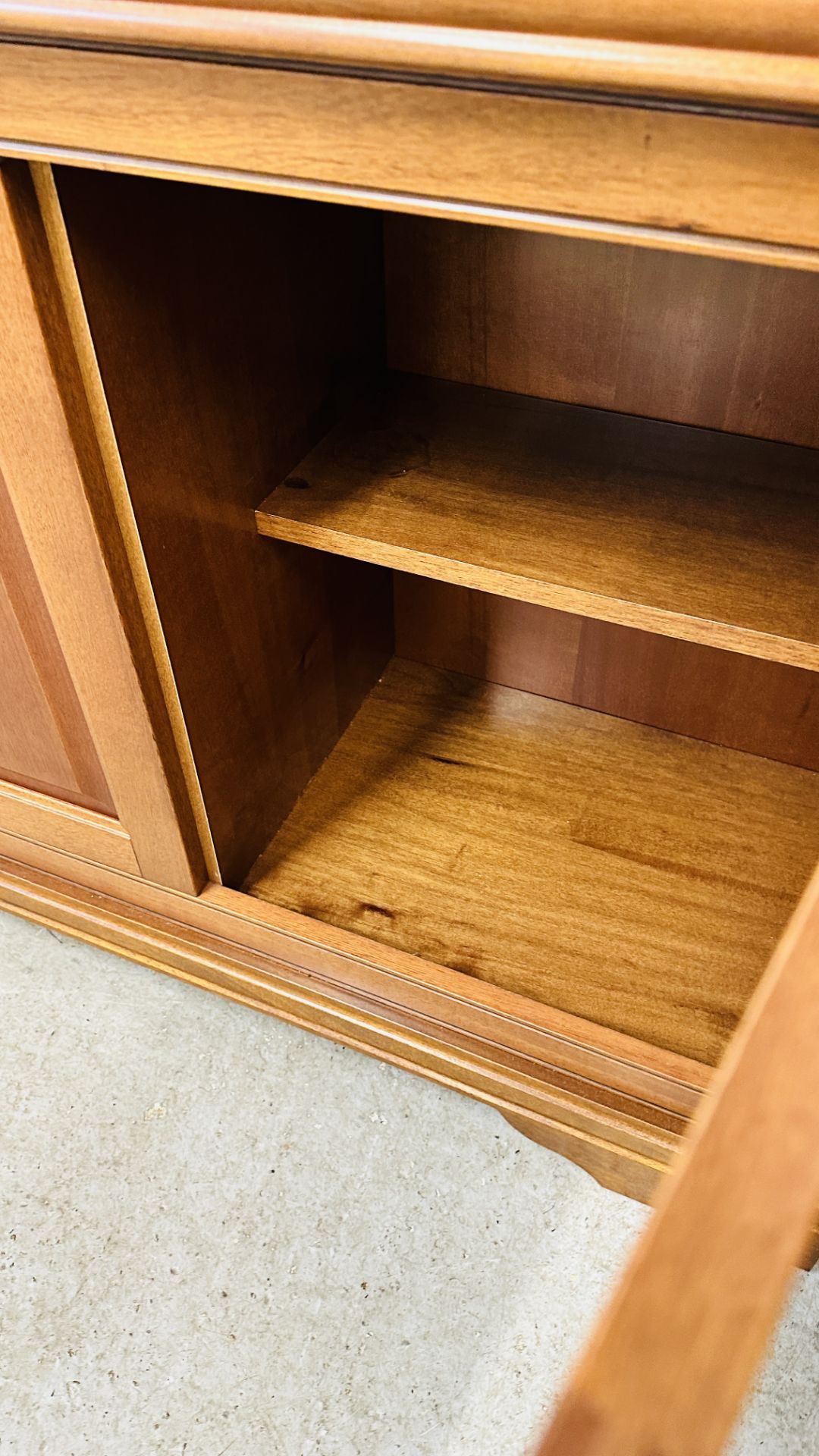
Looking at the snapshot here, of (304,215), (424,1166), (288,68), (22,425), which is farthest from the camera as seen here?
(424,1166)

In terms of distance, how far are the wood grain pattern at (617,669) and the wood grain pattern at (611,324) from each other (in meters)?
0.18

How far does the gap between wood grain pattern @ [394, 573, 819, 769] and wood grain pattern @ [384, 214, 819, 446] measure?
0.58ft

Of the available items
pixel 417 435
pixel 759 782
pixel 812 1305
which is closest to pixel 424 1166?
pixel 812 1305

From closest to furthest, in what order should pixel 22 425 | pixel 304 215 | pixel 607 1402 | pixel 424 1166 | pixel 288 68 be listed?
pixel 607 1402 → pixel 288 68 → pixel 22 425 → pixel 304 215 → pixel 424 1166

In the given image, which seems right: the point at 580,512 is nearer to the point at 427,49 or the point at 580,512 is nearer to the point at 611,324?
the point at 611,324

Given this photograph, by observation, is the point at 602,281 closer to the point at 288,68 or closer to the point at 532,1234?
the point at 288,68

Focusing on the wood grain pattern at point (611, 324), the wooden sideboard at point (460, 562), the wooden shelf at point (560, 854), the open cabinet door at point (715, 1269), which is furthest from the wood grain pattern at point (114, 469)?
the open cabinet door at point (715, 1269)

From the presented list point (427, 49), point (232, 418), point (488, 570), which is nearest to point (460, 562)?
point (488, 570)

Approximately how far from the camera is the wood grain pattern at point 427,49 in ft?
0.89

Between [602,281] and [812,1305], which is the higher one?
[602,281]

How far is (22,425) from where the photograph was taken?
467 mm

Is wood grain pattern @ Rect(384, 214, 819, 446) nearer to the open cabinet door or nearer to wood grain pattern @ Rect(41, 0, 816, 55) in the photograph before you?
wood grain pattern @ Rect(41, 0, 816, 55)

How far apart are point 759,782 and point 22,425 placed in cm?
58

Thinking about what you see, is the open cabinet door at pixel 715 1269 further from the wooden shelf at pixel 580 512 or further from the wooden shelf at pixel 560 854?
the wooden shelf at pixel 560 854
